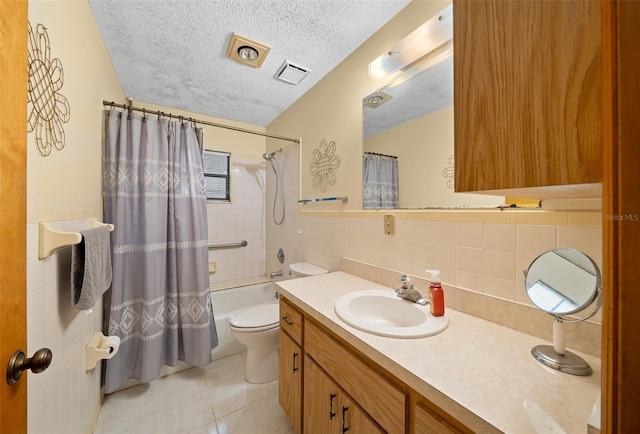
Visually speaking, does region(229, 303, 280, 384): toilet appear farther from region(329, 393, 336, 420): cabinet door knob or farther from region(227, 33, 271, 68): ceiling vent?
region(227, 33, 271, 68): ceiling vent

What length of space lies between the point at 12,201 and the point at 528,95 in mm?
1109

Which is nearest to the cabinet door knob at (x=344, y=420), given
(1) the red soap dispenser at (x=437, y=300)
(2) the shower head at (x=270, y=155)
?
(1) the red soap dispenser at (x=437, y=300)

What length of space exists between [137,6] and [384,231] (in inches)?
71.6

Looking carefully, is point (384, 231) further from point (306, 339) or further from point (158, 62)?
point (158, 62)

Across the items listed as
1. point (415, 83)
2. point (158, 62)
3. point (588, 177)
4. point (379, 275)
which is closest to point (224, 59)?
point (158, 62)

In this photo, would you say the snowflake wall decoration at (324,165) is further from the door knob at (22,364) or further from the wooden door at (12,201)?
the door knob at (22,364)

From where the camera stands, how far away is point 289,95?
83.4 inches

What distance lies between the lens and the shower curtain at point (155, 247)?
157cm

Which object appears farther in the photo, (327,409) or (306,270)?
(306,270)

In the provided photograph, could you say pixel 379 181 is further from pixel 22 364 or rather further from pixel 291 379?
pixel 22 364

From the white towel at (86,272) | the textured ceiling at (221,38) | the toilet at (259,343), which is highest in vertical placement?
the textured ceiling at (221,38)

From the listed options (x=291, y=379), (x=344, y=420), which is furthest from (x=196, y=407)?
(x=344, y=420)

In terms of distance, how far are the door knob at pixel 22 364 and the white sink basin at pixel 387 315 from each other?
2.62 ft

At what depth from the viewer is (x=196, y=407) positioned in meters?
1.49
